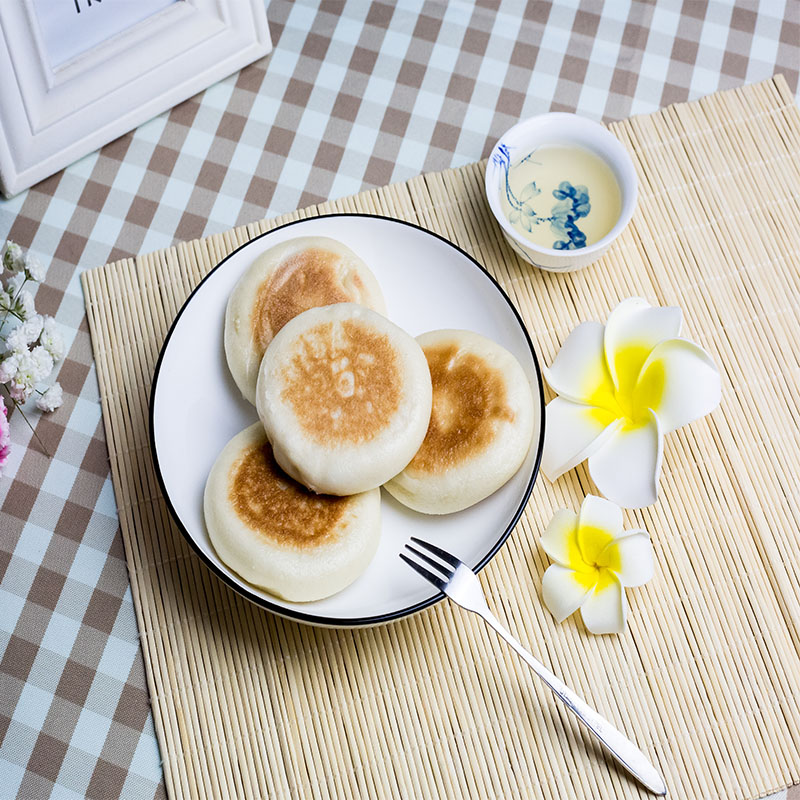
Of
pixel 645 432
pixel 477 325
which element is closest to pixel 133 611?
pixel 477 325

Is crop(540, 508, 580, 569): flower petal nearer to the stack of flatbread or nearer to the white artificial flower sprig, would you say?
the stack of flatbread

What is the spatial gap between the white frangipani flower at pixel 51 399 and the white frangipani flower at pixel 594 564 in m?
0.64

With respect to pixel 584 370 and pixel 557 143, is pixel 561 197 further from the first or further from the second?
pixel 584 370

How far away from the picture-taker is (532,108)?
1.29m

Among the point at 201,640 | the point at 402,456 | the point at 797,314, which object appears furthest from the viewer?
the point at 797,314

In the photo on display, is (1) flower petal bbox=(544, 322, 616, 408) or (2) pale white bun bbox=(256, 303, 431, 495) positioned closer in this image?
(2) pale white bun bbox=(256, 303, 431, 495)

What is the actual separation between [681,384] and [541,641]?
0.34 metres

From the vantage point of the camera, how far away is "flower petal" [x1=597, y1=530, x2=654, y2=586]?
0.96 m

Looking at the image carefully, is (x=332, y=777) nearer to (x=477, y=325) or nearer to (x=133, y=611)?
(x=133, y=611)

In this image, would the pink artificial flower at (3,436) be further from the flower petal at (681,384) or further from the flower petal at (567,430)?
the flower petal at (681,384)

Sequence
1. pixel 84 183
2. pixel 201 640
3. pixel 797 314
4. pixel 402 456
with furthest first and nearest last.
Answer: pixel 84 183, pixel 797 314, pixel 201 640, pixel 402 456

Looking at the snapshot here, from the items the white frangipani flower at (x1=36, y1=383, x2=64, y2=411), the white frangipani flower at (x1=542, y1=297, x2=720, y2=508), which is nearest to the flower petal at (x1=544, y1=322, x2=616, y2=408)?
the white frangipani flower at (x1=542, y1=297, x2=720, y2=508)

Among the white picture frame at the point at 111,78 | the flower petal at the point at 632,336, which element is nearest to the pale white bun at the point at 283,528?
the flower petal at the point at 632,336

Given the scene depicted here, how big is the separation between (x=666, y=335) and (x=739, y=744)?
469mm
